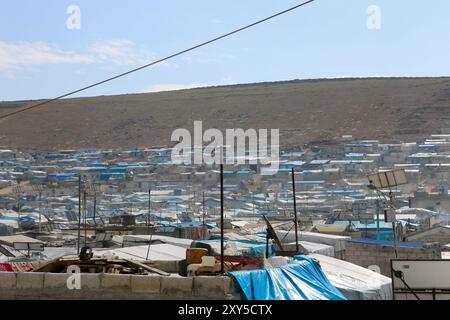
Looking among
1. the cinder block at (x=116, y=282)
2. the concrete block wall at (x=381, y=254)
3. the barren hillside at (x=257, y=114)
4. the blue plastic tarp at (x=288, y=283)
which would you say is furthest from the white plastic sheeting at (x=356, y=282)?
the barren hillside at (x=257, y=114)

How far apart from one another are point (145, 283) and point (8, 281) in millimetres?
1274

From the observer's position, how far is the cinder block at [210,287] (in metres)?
6.60

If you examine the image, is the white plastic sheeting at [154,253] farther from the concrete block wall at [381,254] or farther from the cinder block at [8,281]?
the cinder block at [8,281]

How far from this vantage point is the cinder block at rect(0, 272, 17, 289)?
6.83 m

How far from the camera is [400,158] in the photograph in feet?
208

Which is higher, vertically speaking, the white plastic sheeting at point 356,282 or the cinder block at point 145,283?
the cinder block at point 145,283

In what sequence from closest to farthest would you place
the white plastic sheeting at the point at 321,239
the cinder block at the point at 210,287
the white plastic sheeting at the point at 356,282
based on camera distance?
the cinder block at the point at 210,287
the white plastic sheeting at the point at 356,282
the white plastic sheeting at the point at 321,239

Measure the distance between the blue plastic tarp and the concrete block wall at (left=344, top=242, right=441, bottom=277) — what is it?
213 inches

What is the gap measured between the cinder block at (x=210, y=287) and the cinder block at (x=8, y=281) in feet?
5.49

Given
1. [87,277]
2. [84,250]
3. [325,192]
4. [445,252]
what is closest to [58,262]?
[84,250]

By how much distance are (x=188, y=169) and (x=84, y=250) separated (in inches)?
2496

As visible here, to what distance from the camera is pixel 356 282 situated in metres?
10.2

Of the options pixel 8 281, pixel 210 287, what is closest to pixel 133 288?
pixel 210 287

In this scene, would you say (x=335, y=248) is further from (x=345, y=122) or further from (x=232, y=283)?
(x=345, y=122)
